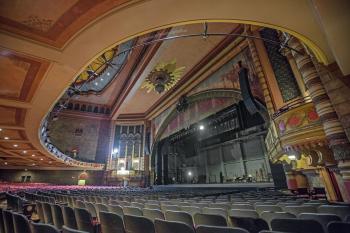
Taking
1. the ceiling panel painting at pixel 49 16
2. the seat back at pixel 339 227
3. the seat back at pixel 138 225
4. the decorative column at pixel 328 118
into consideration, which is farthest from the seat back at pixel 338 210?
the ceiling panel painting at pixel 49 16

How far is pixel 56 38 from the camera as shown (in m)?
3.15

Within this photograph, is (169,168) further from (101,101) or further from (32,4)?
(32,4)

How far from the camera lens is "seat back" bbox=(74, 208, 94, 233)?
7.73ft

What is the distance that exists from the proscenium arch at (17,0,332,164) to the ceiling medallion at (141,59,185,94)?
990 centimetres

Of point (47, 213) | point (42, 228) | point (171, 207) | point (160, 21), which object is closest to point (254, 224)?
point (171, 207)

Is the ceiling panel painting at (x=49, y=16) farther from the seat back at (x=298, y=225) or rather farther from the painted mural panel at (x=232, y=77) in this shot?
the painted mural panel at (x=232, y=77)

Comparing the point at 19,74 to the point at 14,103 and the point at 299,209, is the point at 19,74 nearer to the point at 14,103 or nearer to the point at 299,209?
the point at 14,103

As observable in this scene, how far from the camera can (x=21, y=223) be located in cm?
171

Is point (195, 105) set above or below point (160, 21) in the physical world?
above

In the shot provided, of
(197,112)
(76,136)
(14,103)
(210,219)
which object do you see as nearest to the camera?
(210,219)

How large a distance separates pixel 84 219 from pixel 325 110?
5.73m

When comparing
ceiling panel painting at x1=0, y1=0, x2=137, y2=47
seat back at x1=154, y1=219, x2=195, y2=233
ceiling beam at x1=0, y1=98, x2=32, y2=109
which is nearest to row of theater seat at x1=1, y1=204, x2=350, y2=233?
seat back at x1=154, y1=219, x2=195, y2=233

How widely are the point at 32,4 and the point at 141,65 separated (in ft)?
30.3

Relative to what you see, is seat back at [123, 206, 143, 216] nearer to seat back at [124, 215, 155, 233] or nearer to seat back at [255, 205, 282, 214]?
seat back at [124, 215, 155, 233]
